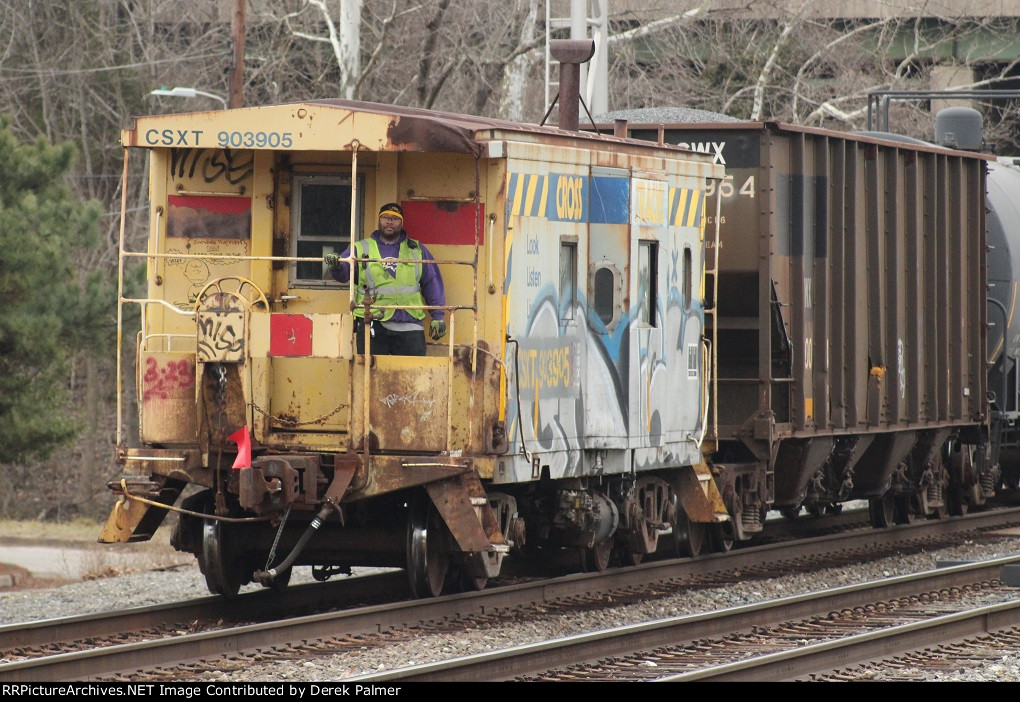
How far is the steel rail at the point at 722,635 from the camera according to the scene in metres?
8.94

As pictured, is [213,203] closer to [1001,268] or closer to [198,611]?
[198,611]

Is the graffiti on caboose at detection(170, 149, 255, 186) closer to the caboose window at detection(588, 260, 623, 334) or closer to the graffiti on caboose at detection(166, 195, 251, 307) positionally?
the graffiti on caboose at detection(166, 195, 251, 307)

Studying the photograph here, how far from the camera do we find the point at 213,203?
39.7 ft

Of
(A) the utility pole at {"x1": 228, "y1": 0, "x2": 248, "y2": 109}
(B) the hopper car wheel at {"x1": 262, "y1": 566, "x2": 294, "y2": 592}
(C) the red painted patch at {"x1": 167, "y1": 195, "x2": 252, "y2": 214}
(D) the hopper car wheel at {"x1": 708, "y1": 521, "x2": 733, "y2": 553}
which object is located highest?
(A) the utility pole at {"x1": 228, "y1": 0, "x2": 248, "y2": 109}

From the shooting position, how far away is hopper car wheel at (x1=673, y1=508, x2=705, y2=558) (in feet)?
49.1

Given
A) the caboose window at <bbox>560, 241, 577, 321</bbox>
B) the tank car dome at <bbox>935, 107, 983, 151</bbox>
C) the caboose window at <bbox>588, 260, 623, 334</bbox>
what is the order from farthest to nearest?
the tank car dome at <bbox>935, 107, 983, 151</bbox>
the caboose window at <bbox>588, 260, 623, 334</bbox>
the caboose window at <bbox>560, 241, 577, 321</bbox>

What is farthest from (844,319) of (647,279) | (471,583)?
(471,583)

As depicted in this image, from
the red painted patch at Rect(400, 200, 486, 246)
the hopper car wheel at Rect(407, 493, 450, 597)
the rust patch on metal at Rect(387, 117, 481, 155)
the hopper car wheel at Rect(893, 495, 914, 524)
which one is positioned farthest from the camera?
the hopper car wheel at Rect(893, 495, 914, 524)

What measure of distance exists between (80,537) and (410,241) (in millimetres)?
14281

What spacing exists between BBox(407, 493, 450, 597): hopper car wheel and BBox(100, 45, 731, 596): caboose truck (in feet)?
0.06

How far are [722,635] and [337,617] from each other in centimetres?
241

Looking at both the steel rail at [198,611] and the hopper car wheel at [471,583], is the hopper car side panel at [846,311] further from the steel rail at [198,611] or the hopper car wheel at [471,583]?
the steel rail at [198,611]

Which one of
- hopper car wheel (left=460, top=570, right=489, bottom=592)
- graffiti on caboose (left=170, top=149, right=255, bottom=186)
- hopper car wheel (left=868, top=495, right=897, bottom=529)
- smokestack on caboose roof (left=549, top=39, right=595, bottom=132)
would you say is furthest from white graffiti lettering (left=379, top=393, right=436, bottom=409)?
hopper car wheel (left=868, top=495, right=897, bottom=529)

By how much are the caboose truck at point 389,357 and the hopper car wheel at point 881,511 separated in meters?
5.44
